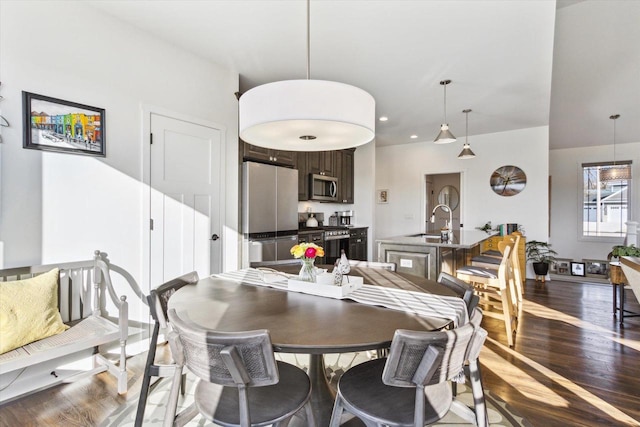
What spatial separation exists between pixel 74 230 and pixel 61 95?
0.95m

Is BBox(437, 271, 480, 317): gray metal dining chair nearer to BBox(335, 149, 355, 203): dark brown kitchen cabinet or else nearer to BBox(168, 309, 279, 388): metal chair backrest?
BBox(168, 309, 279, 388): metal chair backrest

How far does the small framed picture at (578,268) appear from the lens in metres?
6.58

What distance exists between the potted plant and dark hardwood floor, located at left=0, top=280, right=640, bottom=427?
2063 mm

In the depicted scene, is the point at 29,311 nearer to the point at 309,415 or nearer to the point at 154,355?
the point at 154,355

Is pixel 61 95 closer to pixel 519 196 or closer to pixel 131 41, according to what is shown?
pixel 131 41

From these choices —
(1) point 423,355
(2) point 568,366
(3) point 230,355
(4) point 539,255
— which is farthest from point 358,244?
(3) point 230,355

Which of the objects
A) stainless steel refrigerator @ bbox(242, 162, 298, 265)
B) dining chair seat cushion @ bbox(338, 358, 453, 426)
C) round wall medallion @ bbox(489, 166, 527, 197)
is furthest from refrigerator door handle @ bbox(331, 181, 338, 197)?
dining chair seat cushion @ bbox(338, 358, 453, 426)

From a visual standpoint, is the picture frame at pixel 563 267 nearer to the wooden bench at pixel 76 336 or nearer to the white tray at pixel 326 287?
the white tray at pixel 326 287

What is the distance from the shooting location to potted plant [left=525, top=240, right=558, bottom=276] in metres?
5.64

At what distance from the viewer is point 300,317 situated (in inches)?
54.1

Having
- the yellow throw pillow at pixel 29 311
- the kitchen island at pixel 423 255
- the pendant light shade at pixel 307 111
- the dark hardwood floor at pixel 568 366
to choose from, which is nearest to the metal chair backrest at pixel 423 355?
the pendant light shade at pixel 307 111

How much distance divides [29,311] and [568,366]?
3.68m

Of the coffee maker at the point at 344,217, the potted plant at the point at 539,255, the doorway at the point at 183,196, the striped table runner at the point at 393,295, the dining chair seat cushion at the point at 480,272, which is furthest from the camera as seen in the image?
the coffee maker at the point at 344,217

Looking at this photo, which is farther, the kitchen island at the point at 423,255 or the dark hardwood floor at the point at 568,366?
the kitchen island at the point at 423,255
